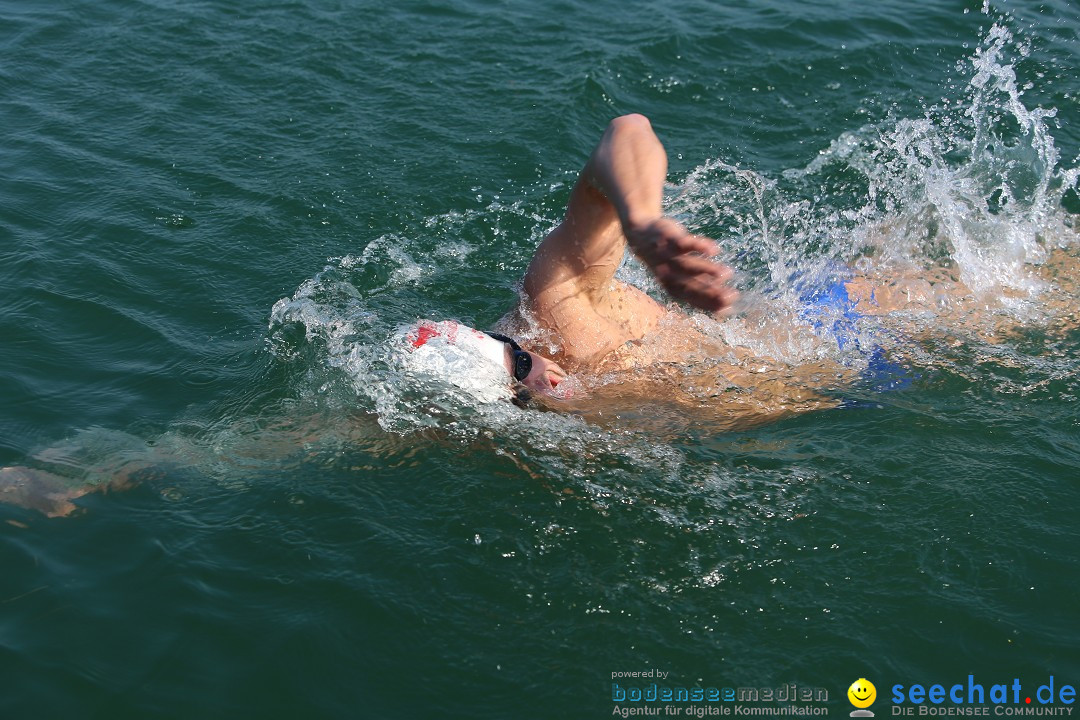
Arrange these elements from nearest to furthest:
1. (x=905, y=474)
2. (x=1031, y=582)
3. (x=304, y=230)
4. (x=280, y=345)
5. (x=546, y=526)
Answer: (x=1031, y=582)
(x=546, y=526)
(x=905, y=474)
(x=280, y=345)
(x=304, y=230)

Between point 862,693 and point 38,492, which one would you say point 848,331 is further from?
point 38,492

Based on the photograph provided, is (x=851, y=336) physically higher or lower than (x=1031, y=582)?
higher

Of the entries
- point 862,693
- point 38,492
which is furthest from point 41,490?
point 862,693

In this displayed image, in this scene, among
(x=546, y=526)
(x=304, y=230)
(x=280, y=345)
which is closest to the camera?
(x=546, y=526)

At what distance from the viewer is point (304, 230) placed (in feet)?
19.8

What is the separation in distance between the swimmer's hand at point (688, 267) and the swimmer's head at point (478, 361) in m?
1.31

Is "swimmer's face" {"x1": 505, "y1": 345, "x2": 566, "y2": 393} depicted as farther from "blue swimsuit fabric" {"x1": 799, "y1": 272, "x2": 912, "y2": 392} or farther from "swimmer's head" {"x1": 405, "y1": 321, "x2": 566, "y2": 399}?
"blue swimsuit fabric" {"x1": 799, "y1": 272, "x2": 912, "y2": 392}

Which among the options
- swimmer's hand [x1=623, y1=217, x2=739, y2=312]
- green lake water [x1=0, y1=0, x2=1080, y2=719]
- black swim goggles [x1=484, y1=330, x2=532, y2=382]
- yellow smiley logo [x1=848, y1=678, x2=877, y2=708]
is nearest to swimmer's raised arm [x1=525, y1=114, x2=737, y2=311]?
swimmer's hand [x1=623, y1=217, x2=739, y2=312]

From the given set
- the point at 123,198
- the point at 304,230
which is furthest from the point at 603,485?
the point at 123,198

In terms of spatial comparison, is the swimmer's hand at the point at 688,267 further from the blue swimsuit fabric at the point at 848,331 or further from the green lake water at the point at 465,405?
the blue swimsuit fabric at the point at 848,331

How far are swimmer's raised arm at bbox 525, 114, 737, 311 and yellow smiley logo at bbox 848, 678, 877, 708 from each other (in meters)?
1.47

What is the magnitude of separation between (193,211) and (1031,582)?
510cm

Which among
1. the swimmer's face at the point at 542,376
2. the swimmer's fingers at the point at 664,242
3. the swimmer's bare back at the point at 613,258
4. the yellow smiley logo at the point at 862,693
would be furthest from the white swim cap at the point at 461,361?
the yellow smiley logo at the point at 862,693

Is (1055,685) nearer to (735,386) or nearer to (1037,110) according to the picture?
(735,386)
